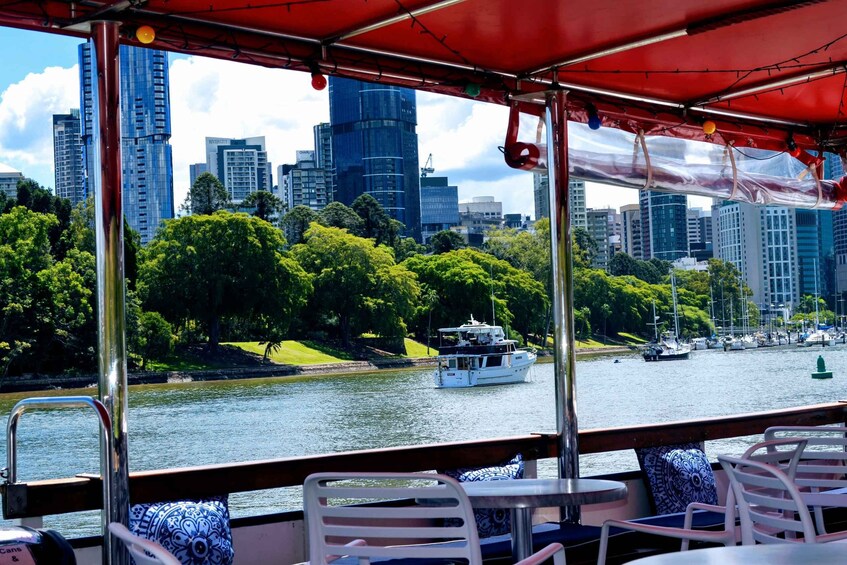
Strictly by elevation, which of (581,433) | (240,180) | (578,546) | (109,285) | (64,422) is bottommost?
(64,422)

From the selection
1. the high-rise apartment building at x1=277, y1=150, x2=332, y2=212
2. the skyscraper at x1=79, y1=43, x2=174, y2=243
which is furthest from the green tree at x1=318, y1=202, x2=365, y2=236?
the skyscraper at x1=79, y1=43, x2=174, y2=243

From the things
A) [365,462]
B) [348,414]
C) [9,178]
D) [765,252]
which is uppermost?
[9,178]

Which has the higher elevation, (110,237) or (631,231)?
(631,231)

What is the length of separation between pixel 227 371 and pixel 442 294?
17288mm

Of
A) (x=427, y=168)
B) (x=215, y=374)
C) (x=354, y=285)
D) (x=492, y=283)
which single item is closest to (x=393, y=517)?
(x=215, y=374)

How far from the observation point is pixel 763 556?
171cm

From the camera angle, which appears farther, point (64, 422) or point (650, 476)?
point (64, 422)

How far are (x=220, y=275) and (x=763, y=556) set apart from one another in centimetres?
4569

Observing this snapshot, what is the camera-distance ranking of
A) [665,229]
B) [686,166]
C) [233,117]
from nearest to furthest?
[686,166] < [233,117] < [665,229]

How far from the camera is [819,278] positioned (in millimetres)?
82688

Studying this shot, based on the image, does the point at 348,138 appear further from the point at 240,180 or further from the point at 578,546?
the point at 578,546

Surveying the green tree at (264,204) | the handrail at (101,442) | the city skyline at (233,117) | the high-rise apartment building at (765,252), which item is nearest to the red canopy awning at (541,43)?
the handrail at (101,442)

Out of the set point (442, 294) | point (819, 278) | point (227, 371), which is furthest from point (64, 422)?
point (819, 278)

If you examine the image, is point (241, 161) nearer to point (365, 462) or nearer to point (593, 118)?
point (593, 118)
